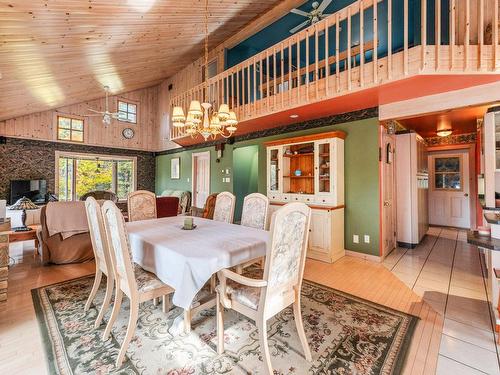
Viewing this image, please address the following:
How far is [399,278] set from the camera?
9.97 feet

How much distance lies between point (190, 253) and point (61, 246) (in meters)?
2.79

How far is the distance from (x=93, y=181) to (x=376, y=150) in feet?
26.8

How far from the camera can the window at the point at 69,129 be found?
6941 millimetres

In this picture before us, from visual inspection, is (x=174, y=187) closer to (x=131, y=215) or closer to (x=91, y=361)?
(x=131, y=215)

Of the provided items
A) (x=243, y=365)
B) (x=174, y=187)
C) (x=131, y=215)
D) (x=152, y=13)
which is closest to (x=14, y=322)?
(x=131, y=215)

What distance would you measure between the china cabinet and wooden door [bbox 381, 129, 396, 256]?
2.05 feet

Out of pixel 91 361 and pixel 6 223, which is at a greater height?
pixel 6 223

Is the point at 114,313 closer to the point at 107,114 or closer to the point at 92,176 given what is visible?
the point at 107,114

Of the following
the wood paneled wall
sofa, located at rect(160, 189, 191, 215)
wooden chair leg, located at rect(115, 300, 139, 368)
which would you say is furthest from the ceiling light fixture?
the wood paneled wall

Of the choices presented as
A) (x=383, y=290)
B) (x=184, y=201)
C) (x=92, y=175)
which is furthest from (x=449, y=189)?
(x=92, y=175)

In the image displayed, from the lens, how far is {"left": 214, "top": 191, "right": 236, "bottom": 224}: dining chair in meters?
3.21

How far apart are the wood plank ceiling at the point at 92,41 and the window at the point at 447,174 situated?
5586 millimetres

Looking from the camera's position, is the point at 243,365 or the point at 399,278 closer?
the point at 243,365

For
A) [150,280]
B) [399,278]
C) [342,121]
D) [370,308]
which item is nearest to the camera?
[150,280]
